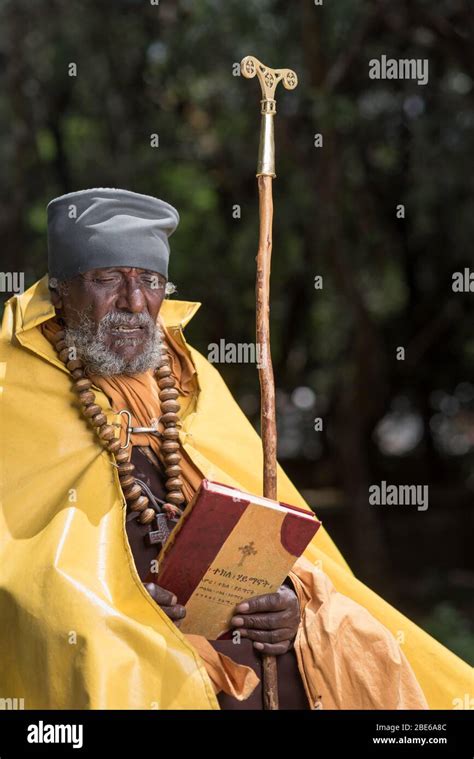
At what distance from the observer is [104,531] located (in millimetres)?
3764

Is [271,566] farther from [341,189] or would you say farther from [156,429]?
[341,189]

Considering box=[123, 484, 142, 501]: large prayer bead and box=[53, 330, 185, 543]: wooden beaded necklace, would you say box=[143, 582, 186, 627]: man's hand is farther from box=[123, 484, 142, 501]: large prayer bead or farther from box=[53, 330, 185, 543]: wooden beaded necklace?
box=[123, 484, 142, 501]: large prayer bead

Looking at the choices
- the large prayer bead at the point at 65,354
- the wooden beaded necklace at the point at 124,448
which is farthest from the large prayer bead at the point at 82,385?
the large prayer bead at the point at 65,354

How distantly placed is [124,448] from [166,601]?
0.56 meters

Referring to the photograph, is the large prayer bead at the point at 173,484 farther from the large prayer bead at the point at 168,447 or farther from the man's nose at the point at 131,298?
the man's nose at the point at 131,298

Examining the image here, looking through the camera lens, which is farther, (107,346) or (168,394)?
(168,394)

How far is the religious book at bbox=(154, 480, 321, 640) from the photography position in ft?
11.6

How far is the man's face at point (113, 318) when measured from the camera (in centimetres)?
395

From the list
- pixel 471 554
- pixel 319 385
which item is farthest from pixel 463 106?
pixel 471 554

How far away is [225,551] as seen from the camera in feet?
11.9

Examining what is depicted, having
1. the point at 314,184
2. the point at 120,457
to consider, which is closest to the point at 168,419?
the point at 120,457

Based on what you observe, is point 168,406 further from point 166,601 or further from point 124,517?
point 166,601

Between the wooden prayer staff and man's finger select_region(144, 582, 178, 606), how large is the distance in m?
0.40

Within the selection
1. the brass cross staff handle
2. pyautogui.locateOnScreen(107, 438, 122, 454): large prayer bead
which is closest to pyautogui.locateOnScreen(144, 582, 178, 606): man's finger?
pyautogui.locateOnScreen(107, 438, 122, 454): large prayer bead
